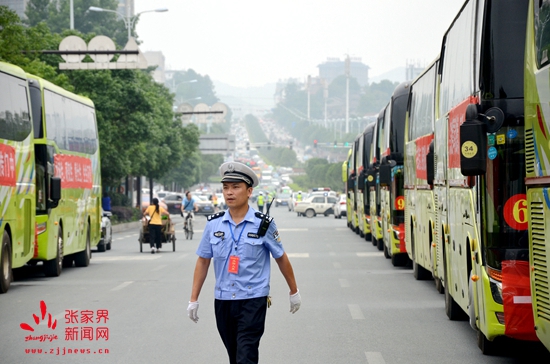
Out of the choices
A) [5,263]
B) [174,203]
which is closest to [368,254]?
[5,263]

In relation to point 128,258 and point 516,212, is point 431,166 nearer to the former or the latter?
point 516,212

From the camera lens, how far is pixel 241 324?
707 cm

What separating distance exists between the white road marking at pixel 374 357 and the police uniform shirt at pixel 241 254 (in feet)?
10.2

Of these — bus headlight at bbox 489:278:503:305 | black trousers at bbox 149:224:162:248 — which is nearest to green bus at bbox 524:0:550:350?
bus headlight at bbox 489:278:503:305

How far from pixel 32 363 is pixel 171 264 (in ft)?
45.2

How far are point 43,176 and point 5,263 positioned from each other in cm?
302

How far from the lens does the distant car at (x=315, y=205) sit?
67875mm

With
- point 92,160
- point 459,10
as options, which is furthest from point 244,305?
point 92,160

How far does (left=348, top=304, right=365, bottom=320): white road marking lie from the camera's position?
13.5 metres

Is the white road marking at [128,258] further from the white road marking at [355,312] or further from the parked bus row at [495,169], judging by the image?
the parked bus row at [495,169]

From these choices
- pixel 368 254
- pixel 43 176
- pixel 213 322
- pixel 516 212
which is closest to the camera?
pixel 516 212

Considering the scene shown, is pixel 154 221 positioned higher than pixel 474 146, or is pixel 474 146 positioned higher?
pixel 474 146

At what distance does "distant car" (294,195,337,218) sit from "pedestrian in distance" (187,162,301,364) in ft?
198

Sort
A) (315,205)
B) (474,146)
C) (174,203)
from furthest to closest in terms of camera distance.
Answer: (174,203) → (315,205) → (474,146)
